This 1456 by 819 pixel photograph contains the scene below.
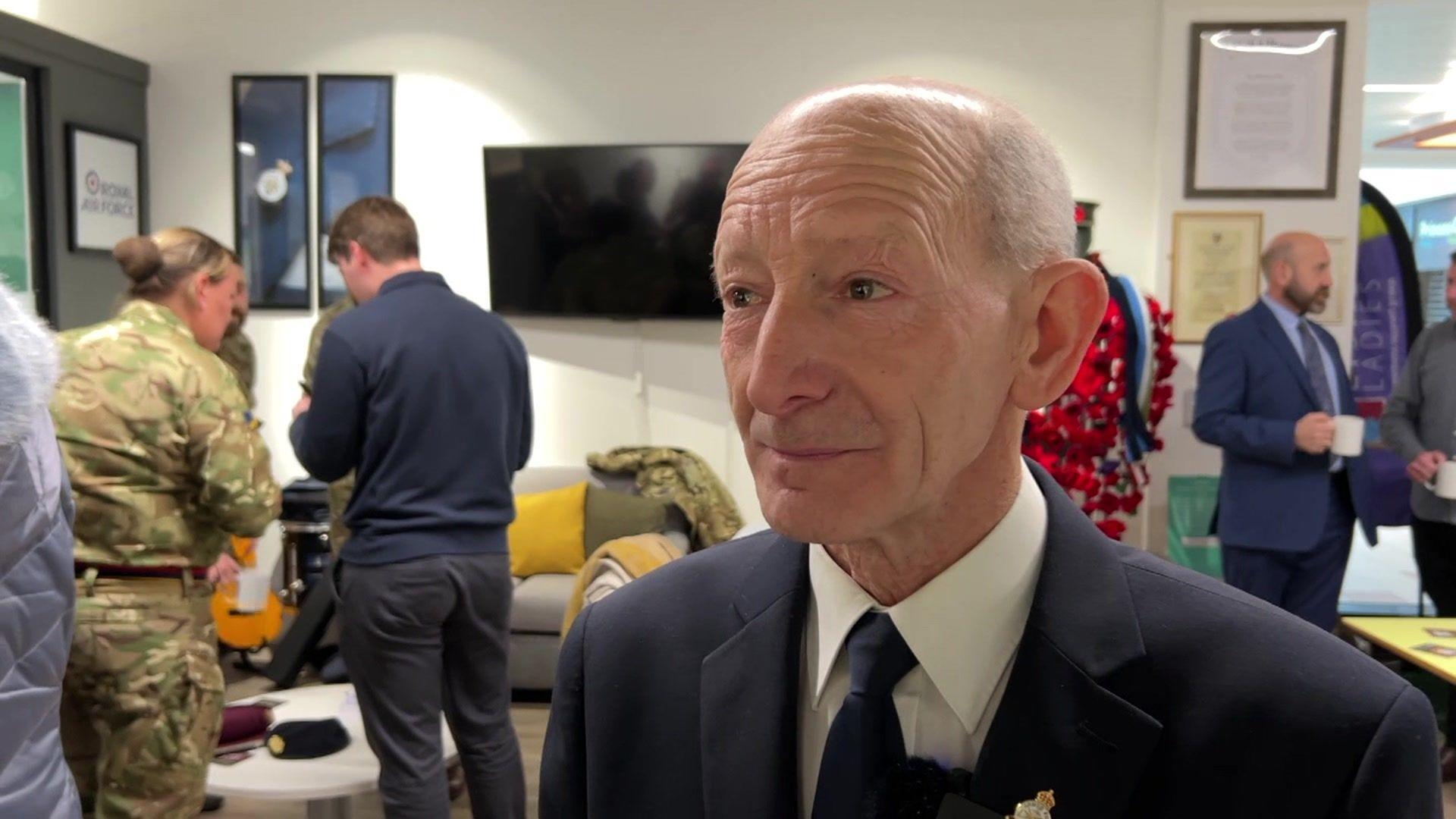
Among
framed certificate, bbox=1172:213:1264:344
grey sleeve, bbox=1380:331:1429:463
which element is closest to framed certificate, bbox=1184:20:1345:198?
framed certificate, bbox=1172:213:1264:344

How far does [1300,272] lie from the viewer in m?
3.69

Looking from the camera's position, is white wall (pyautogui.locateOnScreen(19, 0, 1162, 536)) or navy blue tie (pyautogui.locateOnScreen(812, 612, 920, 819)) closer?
navy blue tie (pyautogui.locateOnScreen(812, 612, 920, 819))

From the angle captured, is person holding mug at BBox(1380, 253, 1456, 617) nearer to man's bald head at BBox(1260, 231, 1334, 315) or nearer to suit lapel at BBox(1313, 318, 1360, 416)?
suit lapel at BBox(1313, 318, 1360, 416)

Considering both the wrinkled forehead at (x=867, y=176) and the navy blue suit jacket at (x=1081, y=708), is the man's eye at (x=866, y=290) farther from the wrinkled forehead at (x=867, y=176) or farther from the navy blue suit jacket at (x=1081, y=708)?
the navy blue suit jacket at (x=1081, y=708)

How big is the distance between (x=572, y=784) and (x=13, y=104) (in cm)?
486

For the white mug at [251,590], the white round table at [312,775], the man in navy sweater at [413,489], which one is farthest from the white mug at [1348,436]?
the white mug at [251,590]

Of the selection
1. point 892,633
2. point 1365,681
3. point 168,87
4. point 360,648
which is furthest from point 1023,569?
point 168,87

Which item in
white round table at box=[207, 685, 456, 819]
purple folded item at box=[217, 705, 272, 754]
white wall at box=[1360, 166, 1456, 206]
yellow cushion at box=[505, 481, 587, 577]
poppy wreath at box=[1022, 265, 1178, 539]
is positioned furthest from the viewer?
white wall at box=[1360, 166, 1456, 206]

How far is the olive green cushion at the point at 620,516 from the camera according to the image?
4.76m

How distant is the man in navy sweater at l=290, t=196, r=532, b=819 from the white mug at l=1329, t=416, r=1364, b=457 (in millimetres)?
2421

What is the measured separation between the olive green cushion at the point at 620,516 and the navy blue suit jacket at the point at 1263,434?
7.09ft

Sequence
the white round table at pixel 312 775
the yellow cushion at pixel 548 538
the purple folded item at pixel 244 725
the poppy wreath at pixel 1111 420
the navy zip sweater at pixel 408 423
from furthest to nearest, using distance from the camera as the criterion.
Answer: the yellow cushion at pixel 548 538, the poppy wreath at pixel 1111 420, the purple folded item at pixel 244 725, the navy zip sweater at pixel 408 423, the white round table at pixel 312 775

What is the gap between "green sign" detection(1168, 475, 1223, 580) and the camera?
5.00 meters

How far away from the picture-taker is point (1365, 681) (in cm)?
67
